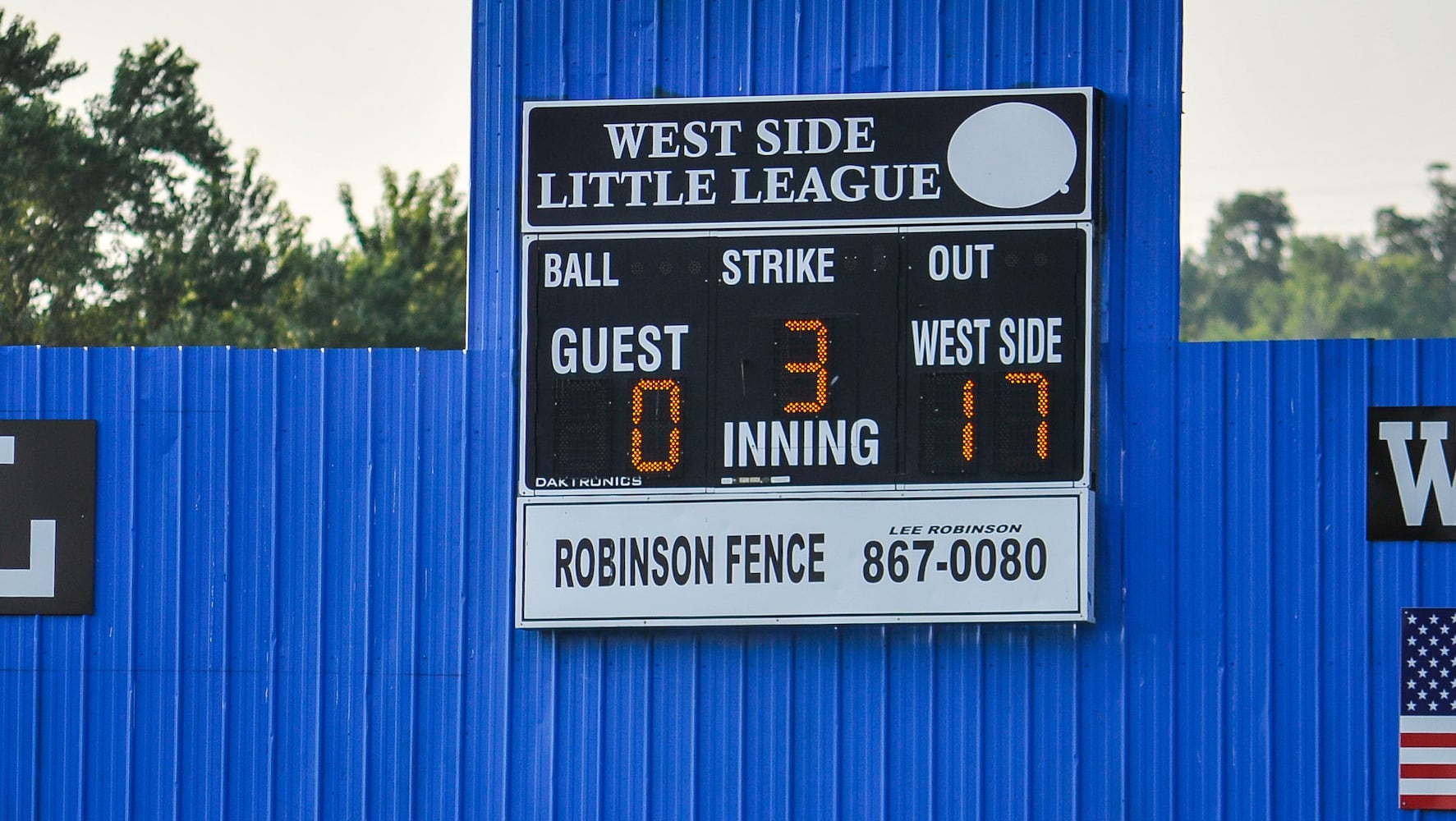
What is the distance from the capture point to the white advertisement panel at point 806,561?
9.06 metres

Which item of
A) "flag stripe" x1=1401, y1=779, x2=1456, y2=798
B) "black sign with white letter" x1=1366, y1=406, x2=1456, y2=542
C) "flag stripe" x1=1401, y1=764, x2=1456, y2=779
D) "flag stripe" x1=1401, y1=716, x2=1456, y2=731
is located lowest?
"flag stripe" x1=1401, y1=779, x2=1456, y2=798

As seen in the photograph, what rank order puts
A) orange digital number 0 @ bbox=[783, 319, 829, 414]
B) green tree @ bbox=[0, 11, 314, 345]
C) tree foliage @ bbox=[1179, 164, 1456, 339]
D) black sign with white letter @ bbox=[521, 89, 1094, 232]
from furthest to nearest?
tree foliage @ bbox=[1179, 164, 1456, 339]
green tree @ bbox=[0, 11, 314, 345]
black sign with white letter @ bbox=[521, 89, 1094, 232]
orange digital number 0 @ bbox=[783, 319, 829, 414]

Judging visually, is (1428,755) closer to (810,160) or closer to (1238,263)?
(810,160)

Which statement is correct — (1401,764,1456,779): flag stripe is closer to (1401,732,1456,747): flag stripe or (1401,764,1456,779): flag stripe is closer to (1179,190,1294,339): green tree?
(1401,732,1456,747): flag stripe

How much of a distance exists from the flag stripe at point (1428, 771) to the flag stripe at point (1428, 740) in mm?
103

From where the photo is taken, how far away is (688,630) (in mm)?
9500

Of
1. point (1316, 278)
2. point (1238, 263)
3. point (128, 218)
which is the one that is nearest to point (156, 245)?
point (128, 218)

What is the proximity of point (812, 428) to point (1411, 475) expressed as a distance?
120 inches

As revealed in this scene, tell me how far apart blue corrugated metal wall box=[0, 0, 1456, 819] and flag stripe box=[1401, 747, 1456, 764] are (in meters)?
0.11

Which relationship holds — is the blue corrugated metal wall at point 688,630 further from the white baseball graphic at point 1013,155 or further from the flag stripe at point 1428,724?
the white baseball graphic at point 1013,155

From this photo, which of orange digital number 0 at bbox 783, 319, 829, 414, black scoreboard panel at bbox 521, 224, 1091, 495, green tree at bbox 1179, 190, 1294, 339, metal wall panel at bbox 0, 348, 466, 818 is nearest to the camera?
black scoreboard panel at bbox 521, 224, 1091, 495

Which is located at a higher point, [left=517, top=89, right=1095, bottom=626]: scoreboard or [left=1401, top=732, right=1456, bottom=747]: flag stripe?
[left=517, top=89, right=1095, bottom=626]: scoreboard

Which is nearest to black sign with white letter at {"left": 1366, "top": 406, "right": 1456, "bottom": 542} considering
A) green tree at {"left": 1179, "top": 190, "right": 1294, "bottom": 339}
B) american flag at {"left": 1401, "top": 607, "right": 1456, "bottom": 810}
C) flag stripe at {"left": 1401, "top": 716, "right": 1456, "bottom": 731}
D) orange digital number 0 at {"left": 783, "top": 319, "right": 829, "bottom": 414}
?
american flag at {"left": 1401, "top": 607, "right": 1456, "bottom": 810}

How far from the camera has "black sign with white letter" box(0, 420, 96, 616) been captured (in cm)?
971
